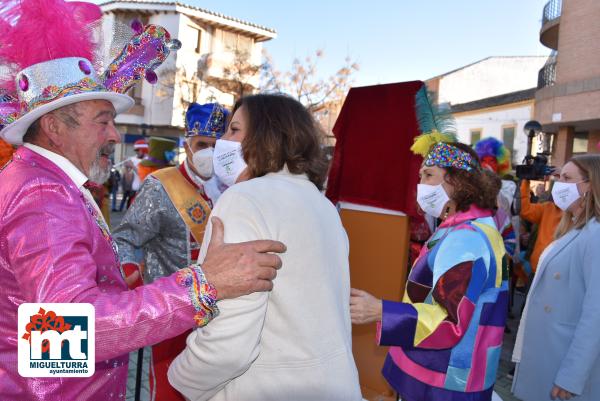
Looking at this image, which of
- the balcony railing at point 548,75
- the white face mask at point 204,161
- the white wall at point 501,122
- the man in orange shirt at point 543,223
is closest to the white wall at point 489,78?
the white wall at point 501,122

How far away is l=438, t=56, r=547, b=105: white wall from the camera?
113ft

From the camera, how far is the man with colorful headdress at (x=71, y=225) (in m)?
1.28

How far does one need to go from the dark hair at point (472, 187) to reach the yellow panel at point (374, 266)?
63cm

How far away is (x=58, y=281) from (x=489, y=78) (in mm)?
37919

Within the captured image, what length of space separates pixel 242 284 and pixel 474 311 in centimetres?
129

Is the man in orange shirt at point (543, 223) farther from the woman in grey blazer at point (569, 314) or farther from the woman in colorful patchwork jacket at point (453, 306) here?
the woman in colorful patchwork jacket at point (453, 306)

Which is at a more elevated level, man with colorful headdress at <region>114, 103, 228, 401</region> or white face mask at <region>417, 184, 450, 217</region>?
white face mask at <region>417, 184, 450, 217</region>

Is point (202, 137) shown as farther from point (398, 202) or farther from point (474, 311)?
point (474, 311)

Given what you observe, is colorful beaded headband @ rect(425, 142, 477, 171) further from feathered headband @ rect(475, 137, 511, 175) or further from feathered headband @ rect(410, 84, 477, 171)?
feathered headband @ rect(475, 137, 511, 175)

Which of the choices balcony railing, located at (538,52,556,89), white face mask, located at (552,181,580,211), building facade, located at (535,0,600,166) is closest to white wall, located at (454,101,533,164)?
balcony railing, located at (538,52,556,89)

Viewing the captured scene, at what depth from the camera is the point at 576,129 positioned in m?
19.0

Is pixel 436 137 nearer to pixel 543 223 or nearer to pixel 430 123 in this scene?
pixel 430 123

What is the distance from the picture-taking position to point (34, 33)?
5.48ft

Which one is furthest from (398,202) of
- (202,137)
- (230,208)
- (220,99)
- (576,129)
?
(220,99)
